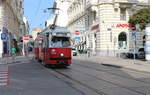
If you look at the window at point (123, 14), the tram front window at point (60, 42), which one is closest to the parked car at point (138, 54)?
the window at point (123, 14)

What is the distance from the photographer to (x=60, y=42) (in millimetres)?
24062

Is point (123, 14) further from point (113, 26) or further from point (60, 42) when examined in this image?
point (60, 42)

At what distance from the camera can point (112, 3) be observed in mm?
49406

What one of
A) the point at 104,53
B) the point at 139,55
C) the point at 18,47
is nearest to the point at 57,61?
the point at 139,55

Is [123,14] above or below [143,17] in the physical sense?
above

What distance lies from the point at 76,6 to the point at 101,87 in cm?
6020

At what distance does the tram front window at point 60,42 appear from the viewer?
23.8 metres

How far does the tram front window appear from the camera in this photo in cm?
2384

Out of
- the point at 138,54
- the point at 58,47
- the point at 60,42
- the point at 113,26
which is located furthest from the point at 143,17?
the point at 58,47

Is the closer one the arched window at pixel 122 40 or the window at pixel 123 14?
the arched window at pixel 122 40

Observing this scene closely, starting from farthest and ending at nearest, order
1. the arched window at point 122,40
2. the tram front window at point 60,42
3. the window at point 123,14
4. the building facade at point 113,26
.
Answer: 1. the window at point 123,14
2. the arched window at point 122,40
3. the building facade at point 113,26
4. the tram front window at point 60,42

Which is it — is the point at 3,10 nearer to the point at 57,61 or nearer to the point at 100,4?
the point at 100,4

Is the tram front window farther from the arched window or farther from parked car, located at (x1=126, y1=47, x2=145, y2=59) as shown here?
the arched window

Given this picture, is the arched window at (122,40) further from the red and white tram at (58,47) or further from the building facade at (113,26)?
the red and white tram at (58,47)
